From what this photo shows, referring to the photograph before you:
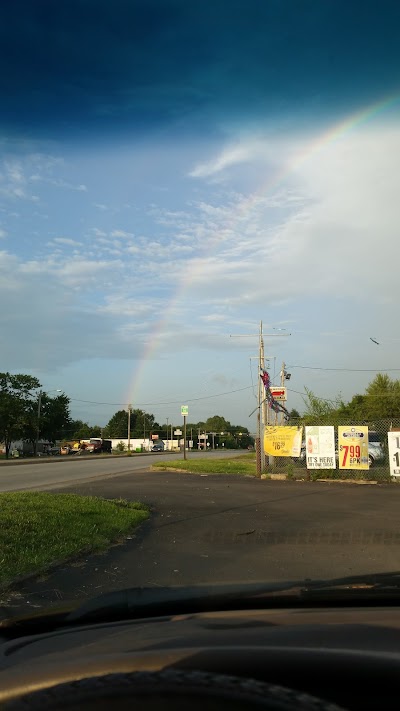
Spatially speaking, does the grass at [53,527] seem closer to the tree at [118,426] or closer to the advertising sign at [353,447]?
the advertising sign at [353,447]

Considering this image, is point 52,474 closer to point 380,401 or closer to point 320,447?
point 320,447

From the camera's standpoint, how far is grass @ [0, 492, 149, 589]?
729 centimetres

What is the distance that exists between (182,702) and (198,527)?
8731mm

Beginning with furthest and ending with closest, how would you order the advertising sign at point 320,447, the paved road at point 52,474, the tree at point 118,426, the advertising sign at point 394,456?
1. the tree at point 118,426
2. the paved road at point 52,474
3. the advertising sign at point 320,447
4. the advertising sign at point 394,456

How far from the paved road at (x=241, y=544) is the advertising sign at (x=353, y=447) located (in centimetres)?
358

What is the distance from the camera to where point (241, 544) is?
8602 mm

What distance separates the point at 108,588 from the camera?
6281mm

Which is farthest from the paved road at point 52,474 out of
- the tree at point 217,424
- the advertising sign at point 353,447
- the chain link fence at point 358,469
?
the tree at point 217,424

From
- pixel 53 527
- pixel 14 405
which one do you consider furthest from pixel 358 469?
pixel 14 405

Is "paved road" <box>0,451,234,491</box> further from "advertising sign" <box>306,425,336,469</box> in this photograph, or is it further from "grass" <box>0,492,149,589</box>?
"advertising sign" <box>306,425,336,469</box>

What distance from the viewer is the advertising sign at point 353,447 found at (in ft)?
61.5

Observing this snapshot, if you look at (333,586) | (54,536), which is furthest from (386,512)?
(333,586)

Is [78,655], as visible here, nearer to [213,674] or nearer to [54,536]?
[213,674]

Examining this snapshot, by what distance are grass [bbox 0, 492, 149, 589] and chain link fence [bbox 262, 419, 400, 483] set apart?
848 centimetres
